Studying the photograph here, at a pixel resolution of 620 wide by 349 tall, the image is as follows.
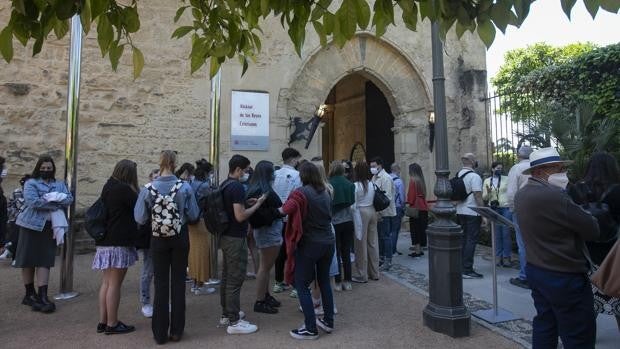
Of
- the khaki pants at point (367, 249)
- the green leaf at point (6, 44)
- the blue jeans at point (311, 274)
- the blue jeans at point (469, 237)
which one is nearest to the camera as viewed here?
the green leaf at point (6, 44)

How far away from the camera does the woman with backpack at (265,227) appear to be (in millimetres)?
4875

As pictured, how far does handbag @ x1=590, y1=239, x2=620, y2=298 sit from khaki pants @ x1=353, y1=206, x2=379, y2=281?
150 inches

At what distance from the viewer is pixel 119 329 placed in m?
4.55

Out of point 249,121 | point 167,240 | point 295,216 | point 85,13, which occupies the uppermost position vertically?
point 249,121

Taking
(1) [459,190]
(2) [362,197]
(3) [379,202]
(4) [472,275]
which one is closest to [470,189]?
(1) [459,190]

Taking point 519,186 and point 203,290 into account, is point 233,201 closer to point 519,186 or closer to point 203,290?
point 203,290

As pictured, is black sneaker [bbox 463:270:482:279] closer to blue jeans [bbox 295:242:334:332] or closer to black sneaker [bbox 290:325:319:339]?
blue jeans [bbox 295:242:334:332]

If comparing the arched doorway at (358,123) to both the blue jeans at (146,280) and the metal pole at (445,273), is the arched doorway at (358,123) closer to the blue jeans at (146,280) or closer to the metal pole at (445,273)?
the metal pole at (445,273)

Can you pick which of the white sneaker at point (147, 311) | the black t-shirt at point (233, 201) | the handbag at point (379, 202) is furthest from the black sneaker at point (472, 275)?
the white sneaker at point (147, 311)

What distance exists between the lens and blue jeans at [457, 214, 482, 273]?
7.00m

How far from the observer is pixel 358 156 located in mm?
15484

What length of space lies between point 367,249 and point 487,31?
502 centimetres

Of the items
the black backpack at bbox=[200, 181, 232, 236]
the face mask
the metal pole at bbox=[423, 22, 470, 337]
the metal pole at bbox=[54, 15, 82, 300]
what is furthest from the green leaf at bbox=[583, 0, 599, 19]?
the metal pole at bbox=[54, 15, 82, 300]

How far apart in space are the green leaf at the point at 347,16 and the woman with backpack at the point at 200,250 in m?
4.05
